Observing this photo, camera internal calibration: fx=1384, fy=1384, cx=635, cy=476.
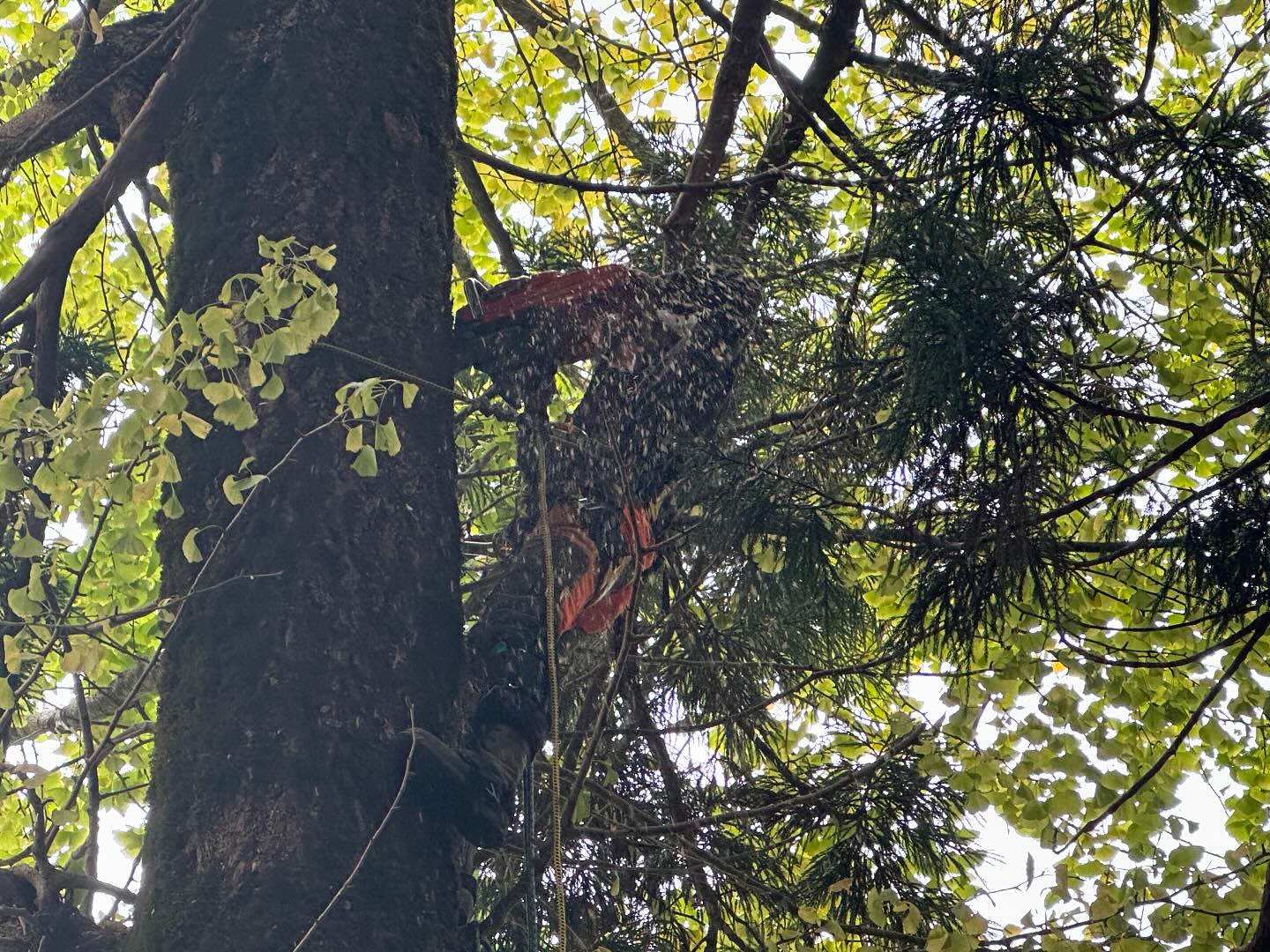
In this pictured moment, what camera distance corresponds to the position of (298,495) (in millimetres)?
2648

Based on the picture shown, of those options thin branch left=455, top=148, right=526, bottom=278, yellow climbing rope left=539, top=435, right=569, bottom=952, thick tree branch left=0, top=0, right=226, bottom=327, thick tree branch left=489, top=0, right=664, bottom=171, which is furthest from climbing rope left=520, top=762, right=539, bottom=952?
thin branch left=455, top=148, right=526, bottom=278

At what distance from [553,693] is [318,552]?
21.1 inches

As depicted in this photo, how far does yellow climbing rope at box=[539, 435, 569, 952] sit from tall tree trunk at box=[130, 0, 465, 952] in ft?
0.61

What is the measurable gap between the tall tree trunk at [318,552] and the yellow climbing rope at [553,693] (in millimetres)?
186

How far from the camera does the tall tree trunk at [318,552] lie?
238 cm

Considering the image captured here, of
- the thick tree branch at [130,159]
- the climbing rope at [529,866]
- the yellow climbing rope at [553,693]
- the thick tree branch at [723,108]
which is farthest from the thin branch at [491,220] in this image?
the climbing rope at [529,866]

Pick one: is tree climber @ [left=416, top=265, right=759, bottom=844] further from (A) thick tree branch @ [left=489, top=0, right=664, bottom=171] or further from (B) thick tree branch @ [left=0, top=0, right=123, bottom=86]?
(B) thick tree branch @ [left=0, top=0, right=123, bottom=86]

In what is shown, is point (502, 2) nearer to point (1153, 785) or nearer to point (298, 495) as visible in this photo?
point (298, 495)

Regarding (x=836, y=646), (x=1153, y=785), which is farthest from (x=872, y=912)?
(x=1153, y=785)

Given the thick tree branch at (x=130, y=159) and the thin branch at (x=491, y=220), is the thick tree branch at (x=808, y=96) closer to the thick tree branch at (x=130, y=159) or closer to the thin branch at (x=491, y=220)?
the thin branch at (x=491, y=220)

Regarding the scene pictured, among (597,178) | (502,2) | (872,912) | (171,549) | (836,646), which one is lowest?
(872,912)

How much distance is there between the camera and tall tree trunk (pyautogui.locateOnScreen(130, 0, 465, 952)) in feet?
7.79

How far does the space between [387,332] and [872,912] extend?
1830mm

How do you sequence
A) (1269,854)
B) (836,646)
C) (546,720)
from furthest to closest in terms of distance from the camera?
(836,646), (1269,854), (546,720)
